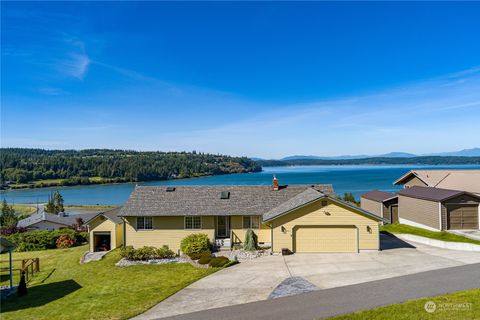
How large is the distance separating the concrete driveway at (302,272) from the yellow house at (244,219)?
51.0 inches

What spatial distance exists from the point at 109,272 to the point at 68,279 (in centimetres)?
243

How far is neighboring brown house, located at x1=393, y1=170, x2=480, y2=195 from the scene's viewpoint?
32081mm

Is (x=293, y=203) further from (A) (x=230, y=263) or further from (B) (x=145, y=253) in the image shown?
(B) (x=145, y=253)

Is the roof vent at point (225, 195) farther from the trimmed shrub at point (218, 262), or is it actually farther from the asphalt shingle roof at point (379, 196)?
the asphalt shingle roof at point (379, 196)

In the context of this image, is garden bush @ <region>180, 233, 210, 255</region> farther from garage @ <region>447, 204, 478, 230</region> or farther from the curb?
garage @ <region>447, 204, 478, 230</region>

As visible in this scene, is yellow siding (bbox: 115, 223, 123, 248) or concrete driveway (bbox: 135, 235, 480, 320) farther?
yellow siding (bbox: 115, 223, 123, 248)

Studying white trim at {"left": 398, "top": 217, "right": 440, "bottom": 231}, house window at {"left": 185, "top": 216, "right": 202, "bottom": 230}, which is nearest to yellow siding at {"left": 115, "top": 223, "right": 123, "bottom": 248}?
house window at {"left": 185, "top": 216, "right": 202, "bottom": 230}

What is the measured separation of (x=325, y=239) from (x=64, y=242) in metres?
26.6

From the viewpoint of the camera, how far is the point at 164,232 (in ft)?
82.8

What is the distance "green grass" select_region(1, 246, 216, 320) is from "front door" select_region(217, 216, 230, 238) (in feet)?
15.7

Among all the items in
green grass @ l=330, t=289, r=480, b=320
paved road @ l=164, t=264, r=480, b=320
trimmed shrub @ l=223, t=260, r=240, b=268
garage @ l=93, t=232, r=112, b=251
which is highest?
green grass @ l=330, t=289, r=480, b=320

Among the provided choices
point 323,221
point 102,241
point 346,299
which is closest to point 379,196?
point 323,221

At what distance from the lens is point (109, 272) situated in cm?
2095

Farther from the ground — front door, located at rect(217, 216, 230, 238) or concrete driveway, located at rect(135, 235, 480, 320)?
front door, located at rect(217, 216, 230, 238)
